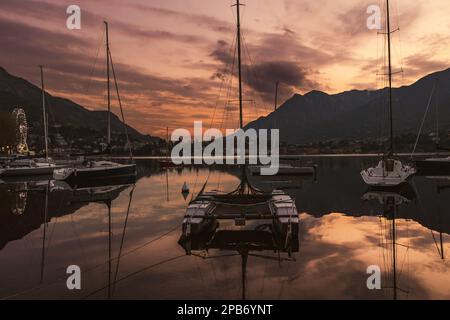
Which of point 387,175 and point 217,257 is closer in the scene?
point 217,257

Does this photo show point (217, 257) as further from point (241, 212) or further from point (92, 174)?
point (92, 174)

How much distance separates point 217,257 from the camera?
16219 mm

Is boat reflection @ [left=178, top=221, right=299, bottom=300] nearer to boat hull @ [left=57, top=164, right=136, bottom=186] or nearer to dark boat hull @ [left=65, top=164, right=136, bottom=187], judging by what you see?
dark boat hull @ [left=65, top=164, right=136, bottom=187]

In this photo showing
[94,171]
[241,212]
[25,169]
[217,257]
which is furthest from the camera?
[25,169]

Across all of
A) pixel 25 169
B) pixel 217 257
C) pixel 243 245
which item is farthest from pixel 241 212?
pixel 25 169

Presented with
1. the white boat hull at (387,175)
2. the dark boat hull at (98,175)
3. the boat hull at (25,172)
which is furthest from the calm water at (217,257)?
the boat hull at (25,172)

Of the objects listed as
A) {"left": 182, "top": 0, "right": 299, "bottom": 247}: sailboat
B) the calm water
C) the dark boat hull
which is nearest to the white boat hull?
the calm water

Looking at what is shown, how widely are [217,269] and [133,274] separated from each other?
3133mm

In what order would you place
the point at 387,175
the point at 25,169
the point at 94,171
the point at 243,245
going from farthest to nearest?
the point at 25,169, the point at 94,171, the point at 387,175, the point at 243,245

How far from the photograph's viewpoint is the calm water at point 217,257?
12430 millimetres

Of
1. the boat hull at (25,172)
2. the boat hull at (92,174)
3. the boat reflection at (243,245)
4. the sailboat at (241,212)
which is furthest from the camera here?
the boat hull at (25,172)

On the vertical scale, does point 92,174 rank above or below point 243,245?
above

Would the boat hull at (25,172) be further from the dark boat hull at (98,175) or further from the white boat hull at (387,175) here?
the white boat hull at (387,175)
